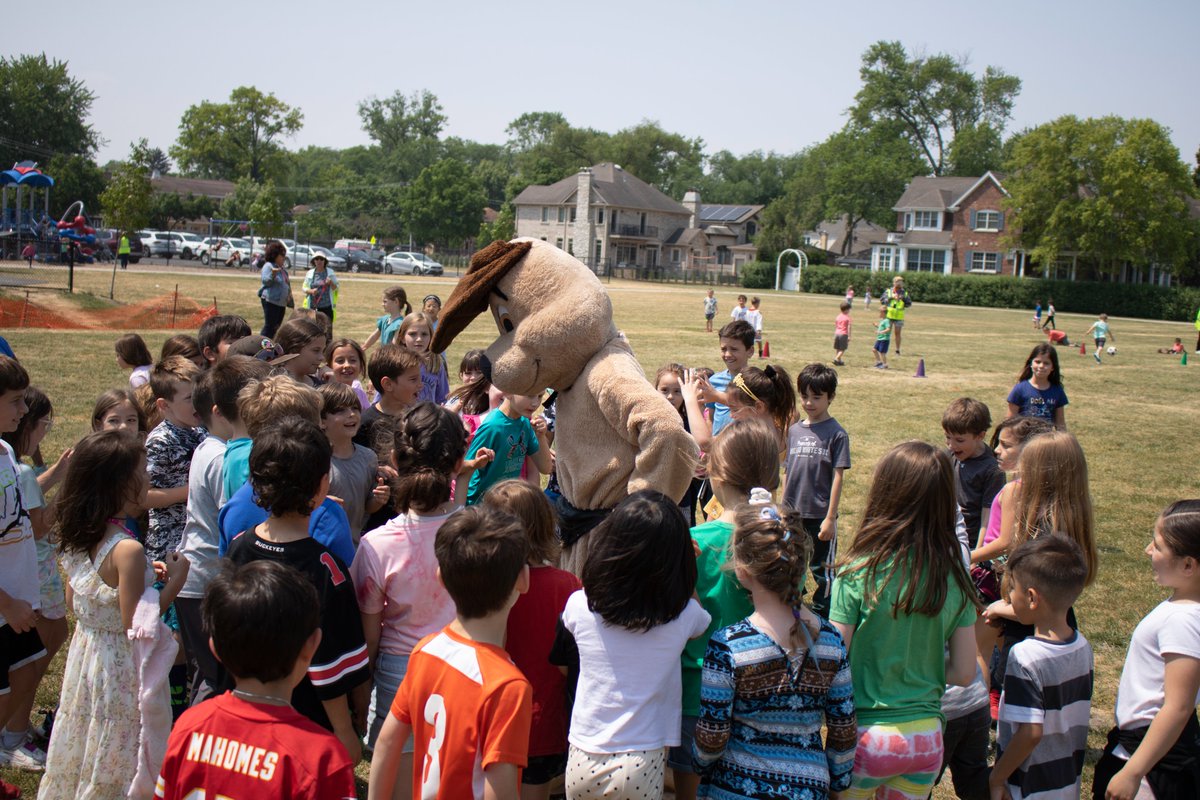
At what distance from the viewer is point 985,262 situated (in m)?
72.2

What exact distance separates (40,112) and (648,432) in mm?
86981

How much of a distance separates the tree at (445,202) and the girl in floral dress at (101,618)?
3166 inches

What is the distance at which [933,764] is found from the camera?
3240mm

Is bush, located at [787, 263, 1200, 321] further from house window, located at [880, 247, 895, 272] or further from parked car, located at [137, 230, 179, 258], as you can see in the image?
parked car, located at [137, 230, 179, 258]

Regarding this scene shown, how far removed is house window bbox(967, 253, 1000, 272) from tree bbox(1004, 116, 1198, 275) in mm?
11223

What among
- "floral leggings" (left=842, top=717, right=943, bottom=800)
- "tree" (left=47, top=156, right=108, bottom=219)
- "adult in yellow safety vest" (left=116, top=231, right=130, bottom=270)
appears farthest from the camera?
"tree" (left=47, top=156, right=108, bottom=219)

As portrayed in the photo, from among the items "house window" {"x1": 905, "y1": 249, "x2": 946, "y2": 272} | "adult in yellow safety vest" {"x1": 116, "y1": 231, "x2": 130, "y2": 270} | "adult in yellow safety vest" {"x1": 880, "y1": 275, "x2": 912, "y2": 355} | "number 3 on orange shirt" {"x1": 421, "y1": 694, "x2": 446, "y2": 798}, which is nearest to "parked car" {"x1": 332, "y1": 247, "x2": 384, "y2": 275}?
"adult in yellow safety vest" {"x1": 116, "y1": 231, "x2": 130, "y2": 270}

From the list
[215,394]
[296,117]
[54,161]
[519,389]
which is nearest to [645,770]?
[519,389]

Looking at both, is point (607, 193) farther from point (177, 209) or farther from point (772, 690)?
point (772, 690)

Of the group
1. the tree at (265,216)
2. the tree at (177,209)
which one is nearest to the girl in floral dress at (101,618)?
the tree at (265,216)

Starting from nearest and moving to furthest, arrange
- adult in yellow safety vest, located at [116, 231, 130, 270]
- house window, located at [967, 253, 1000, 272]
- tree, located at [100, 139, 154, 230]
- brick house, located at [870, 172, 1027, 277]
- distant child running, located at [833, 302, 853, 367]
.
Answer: distant child running, located at [833, 302, 853, 367] → tree, located at [100, 139, 154, 230] → adult in yellow safety vest, located at [116, 231, 130, 270] → house window, located at [967, 253, 1000, 272] → brick house, located at [870, 172, 1027, 277]

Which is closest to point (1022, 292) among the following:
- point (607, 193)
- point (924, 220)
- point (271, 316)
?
point (924, 220)

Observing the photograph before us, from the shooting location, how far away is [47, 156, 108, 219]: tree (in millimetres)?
64438

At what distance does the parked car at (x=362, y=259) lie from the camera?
56250mm
